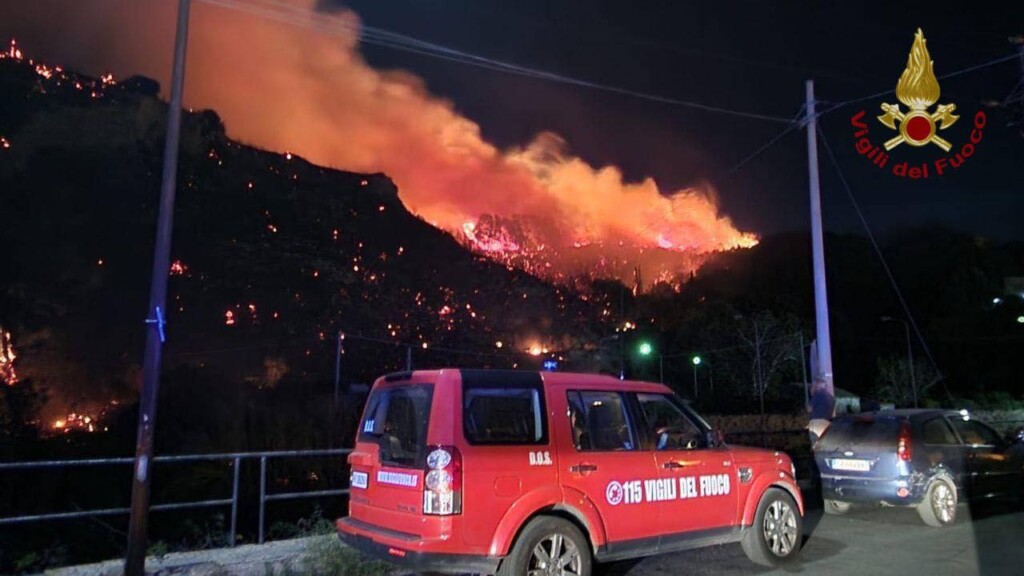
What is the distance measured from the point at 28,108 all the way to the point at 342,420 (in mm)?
57811

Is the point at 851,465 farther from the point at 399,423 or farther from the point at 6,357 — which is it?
the point at 6,357

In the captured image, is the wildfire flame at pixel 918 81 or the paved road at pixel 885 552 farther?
the wildfire flame at pixel 918 81

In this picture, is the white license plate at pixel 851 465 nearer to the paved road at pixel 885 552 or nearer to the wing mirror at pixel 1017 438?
the paved road at pixel 885 552

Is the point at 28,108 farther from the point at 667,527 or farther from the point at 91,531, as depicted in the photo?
the point at 667,527

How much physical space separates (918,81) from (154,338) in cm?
1507

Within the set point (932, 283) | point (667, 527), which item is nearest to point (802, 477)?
point (667, 527)

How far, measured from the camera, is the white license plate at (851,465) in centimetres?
1021

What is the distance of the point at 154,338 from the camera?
24.2 ft

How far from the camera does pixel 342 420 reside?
22.0 m

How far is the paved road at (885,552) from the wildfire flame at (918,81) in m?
8.62

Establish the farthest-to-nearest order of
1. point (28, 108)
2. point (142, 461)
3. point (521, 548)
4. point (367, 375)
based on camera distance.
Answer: point (28, 108), point (367, 375), point (142, 461), point (521, 548)

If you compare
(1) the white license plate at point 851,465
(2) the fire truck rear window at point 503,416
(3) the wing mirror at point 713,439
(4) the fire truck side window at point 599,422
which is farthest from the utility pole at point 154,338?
(1) the white license plate at point 851,465

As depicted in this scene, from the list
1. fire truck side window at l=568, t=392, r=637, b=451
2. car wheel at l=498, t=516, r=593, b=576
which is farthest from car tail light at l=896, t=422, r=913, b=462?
car wheel at l=498, t=516, r=593, b=576

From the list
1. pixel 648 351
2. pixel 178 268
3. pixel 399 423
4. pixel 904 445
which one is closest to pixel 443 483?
pixel 399 423
